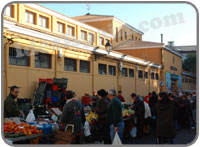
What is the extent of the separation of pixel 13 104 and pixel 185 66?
57.8 meters

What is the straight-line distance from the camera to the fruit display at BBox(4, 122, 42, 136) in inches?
240

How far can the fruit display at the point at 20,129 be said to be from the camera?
6.11 m

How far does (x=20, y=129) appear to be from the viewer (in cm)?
620

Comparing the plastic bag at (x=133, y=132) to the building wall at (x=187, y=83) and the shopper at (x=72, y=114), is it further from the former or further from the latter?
the building wall at (x=187, y=83)

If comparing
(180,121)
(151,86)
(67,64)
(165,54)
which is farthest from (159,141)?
(165,54)

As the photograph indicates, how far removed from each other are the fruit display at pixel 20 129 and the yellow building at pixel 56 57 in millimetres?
4876

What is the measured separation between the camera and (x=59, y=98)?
12.7 metres

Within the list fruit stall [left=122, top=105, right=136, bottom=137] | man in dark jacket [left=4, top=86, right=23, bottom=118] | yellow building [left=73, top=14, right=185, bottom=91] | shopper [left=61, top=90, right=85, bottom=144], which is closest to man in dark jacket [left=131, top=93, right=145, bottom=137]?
fruit stall [left=122, top=105, right=136, bottom=137]

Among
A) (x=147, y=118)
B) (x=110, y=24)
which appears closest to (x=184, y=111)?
(x=147, y=118)

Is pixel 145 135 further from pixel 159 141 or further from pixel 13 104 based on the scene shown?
pixel 13 104

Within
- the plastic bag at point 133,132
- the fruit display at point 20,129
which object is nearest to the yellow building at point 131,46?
the plastic bag at point 133,132

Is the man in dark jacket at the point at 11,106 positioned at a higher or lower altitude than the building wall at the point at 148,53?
lower

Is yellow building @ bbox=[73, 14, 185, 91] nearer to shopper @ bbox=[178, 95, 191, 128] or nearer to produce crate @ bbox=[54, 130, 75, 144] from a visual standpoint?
shopper @ bbox=[178, 95, 191, 128]

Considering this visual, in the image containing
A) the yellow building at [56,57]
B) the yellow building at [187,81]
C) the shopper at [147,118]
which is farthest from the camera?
the yellow building at [187,81]
